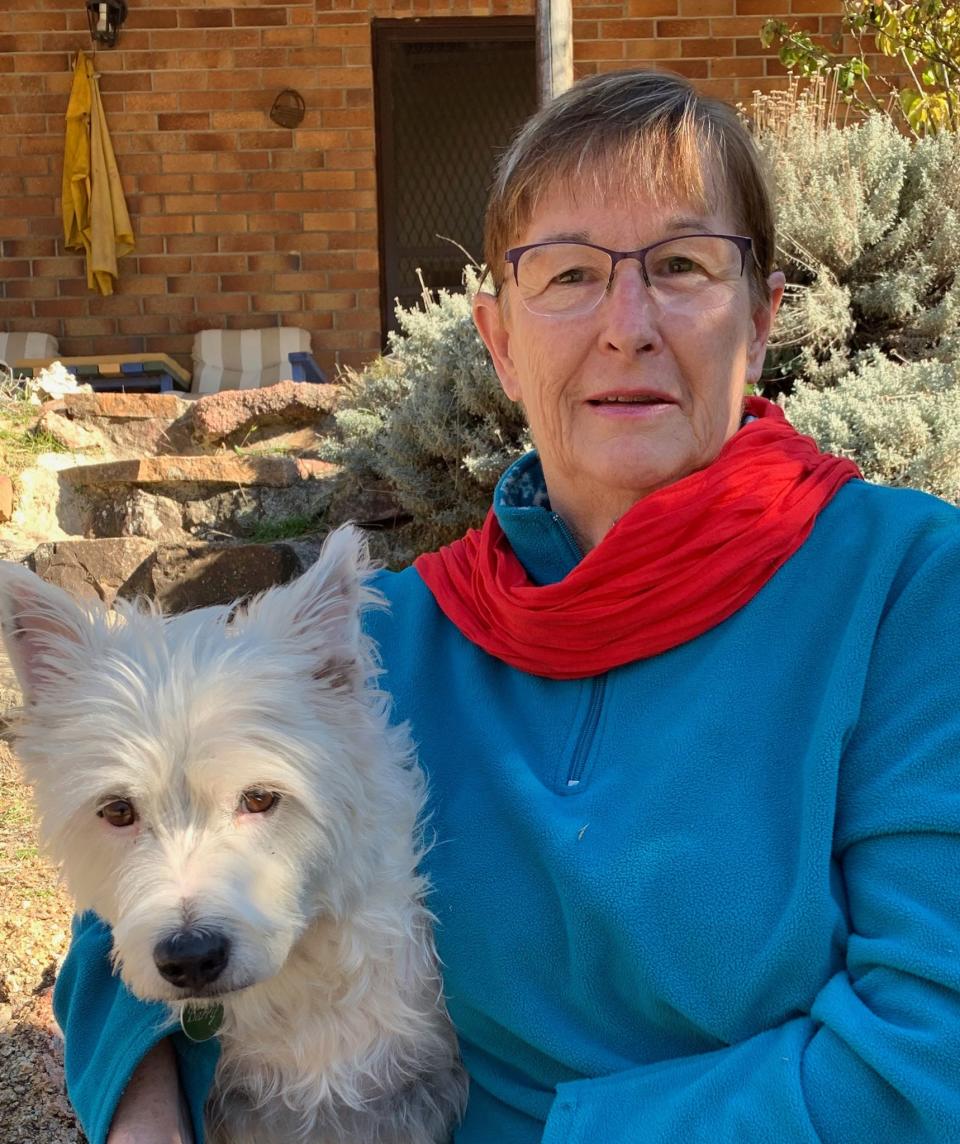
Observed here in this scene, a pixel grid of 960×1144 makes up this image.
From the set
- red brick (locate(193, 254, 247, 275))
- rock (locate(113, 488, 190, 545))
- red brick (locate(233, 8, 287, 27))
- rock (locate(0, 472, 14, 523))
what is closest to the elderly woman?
rock (locate(113, 488, 190, 545))

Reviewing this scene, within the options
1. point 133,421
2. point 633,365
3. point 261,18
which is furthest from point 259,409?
point 633,365

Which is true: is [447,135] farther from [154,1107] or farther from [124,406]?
[154,1107]

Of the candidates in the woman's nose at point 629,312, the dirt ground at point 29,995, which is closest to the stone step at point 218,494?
the dirt ground at point 29,995

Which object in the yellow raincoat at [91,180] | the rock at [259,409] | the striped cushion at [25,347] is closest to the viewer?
the rock at [259,409]

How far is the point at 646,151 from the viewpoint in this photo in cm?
204

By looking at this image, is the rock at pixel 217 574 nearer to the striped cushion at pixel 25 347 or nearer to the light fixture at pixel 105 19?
the striped cushion at pixel 25 347

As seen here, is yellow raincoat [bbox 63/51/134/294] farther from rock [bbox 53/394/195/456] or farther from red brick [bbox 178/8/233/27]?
rock [bbox 53/394/195/456]

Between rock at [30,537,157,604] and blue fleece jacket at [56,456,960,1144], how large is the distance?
3435mm

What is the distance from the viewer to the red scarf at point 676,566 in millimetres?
1866

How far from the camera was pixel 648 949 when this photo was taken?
1688mm

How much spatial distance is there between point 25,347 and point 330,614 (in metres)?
8.01

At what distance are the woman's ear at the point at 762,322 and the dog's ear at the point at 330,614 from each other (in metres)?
0.80

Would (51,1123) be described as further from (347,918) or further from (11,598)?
(11,598)

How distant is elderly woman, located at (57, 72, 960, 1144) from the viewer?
157 cm
